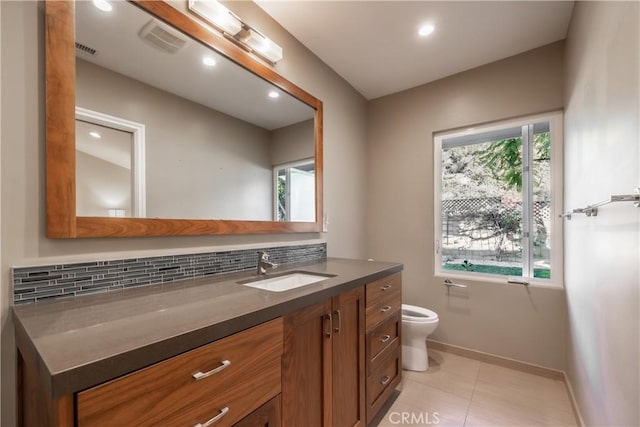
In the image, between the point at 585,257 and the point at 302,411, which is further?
the point at 585,257

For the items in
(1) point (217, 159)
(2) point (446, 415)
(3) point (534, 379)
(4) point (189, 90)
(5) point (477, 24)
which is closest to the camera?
(4) point (189, 90)

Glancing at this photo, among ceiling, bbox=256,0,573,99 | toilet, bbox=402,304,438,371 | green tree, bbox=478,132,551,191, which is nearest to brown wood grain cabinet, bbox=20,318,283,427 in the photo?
toilet, bbox=402,304,438,371

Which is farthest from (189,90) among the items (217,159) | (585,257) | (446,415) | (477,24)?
(446,415)

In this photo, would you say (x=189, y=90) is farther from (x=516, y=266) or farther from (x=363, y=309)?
(x=516, y=266)

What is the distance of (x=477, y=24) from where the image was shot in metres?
1.84

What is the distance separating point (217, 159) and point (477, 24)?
1945 millimetres

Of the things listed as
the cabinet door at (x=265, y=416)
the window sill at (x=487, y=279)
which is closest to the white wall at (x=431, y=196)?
the window sill at (x=487, y=279)

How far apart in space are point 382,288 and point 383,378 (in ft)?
1.83

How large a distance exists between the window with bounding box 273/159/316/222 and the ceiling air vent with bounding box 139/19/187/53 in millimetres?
828

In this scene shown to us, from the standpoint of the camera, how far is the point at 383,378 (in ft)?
5.44

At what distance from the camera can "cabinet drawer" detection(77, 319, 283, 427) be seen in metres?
0.56

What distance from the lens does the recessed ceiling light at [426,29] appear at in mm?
1865

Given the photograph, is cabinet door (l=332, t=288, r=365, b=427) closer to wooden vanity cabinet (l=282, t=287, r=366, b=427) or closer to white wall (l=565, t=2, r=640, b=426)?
wooden vanity cabinet (l=282, t=287, r=366, b=427)

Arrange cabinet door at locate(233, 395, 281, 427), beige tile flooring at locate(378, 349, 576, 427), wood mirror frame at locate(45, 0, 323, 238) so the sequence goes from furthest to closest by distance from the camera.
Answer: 1. beige tile flooring at locate(378, 349, 576, 427)
2. wood mirror frame at locate(45, 0, 323, 238)
3. cabinet door at locate(233, 395, 281, 427)
